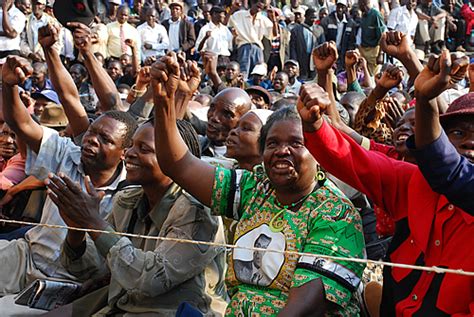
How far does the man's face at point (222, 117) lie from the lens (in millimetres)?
5152

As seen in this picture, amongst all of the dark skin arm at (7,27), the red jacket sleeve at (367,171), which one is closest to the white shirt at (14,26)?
the dark skin arm at (7,27)

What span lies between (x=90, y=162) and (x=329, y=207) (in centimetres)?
162

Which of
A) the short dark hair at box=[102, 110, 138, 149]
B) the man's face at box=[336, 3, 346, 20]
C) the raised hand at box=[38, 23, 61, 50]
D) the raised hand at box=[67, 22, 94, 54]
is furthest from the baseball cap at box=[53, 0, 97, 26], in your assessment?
the man's face at box=[336, 3, 346, 20]

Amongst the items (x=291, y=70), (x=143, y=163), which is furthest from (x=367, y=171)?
(x=291, y=70)

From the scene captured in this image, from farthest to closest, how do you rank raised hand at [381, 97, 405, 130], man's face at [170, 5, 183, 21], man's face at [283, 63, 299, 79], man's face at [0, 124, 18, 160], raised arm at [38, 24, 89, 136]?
1. man's face at [170, 5, 183, 21]
2. man's face at [283, 63, 299, 79]
3. man's face at [0, 124, 18, 160]
4. raised hand at [381, 97, 405, 130]
5. raised arm at [38, 24, 89, 136]

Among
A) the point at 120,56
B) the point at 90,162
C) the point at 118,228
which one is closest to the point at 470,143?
the point at 118,228

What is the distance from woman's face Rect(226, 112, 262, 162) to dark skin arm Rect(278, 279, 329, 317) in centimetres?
152

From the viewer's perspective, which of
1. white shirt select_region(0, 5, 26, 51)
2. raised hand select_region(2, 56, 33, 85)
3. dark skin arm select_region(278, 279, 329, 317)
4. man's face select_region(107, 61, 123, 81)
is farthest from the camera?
white shirt select_region(0, 5, 26, 51)

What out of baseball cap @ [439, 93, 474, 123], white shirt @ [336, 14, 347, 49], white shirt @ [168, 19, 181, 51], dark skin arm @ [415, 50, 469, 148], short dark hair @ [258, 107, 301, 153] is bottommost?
white shirt @ [168, 19, 181, 51]

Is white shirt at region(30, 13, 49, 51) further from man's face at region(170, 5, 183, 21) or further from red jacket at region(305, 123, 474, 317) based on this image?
red jacket at region(305, 123, 474, 317)

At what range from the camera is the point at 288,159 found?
2982 millimetres

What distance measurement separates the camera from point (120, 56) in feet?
43.5

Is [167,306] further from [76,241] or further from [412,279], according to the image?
[412,279]

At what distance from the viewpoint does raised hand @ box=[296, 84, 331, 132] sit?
2.61 metres
